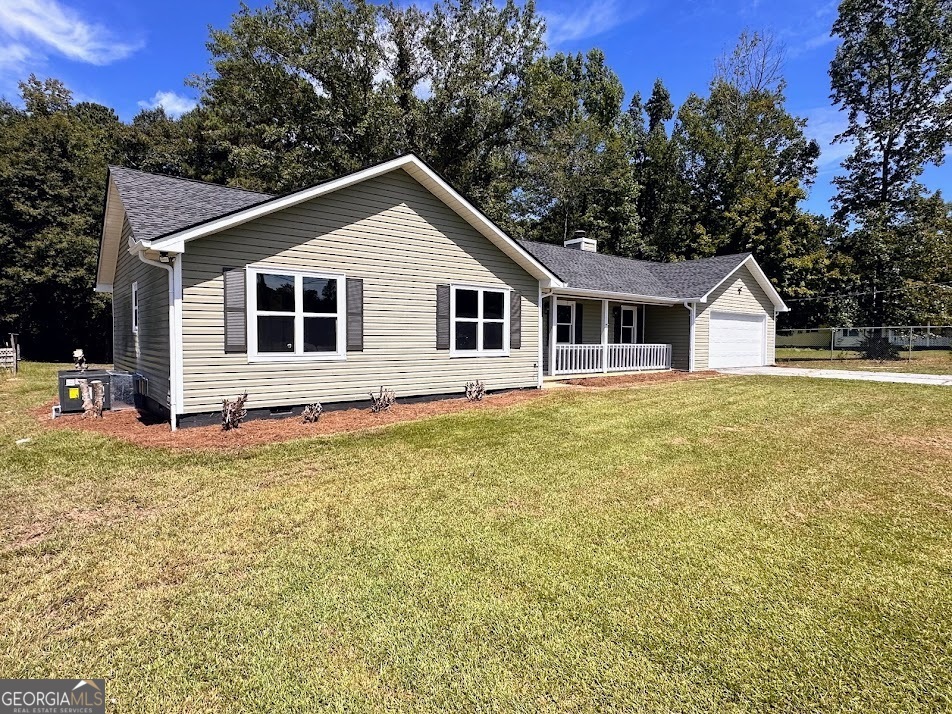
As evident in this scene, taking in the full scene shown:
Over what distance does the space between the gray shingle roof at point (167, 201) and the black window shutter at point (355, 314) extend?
2.32 m

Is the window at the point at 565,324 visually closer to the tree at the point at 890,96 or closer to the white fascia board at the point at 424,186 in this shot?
the white fascia board at the point at 424,186

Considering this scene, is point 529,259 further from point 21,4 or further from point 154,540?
point 21,4

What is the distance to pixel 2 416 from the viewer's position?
9570mm

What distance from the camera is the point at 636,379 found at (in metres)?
15.2

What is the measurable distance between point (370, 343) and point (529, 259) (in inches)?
175

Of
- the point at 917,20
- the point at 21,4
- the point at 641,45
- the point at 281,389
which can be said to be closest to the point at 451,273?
the point at 281,389

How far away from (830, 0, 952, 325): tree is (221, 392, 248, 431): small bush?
3365 centimetres

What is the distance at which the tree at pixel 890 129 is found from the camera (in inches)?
1141

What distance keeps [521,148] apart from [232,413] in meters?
25.4

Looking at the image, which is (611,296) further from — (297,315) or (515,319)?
(297,315)

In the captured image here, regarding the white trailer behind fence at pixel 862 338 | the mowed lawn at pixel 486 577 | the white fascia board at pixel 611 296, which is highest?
the white fascia board at pixel 611 296

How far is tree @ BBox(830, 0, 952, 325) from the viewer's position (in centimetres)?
2897

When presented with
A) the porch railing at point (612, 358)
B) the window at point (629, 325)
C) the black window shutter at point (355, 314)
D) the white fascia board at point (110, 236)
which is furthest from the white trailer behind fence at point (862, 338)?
the white fascia board at point (110, 236)

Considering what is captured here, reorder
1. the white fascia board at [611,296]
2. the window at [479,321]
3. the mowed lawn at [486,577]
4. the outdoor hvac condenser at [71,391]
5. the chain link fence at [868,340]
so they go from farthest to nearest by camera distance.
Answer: the chain link fence at [868,340], the white fascia board at [611,296], the window at [479,321], the outdoor hvac condenser at [71,391], the mowed lawn at [486,577]
